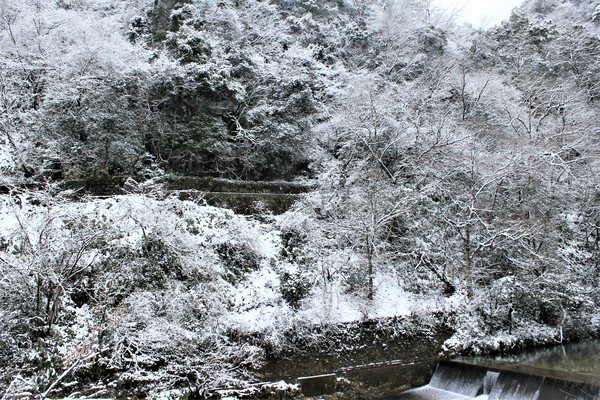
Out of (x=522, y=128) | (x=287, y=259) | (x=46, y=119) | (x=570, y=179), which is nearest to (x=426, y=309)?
(x=287, y=259)

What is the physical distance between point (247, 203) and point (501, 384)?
8548 mm

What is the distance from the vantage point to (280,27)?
18203 mm

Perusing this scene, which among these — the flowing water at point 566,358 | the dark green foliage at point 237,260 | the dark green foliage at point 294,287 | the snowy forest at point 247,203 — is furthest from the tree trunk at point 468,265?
the dark green foliage at point 237,260

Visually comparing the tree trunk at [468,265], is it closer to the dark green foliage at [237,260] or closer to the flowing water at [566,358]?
the flowing water at [566,358]

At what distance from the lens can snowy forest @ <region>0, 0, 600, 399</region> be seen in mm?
7820

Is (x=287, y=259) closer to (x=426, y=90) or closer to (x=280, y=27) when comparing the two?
(x=426, y=90)

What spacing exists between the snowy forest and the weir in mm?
1820

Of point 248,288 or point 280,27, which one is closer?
point 248,288

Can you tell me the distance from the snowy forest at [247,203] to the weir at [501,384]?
71.7 inches

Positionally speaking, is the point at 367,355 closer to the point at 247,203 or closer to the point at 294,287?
the point at 294,287

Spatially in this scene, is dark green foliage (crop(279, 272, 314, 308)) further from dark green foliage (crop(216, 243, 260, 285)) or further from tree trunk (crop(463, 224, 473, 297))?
tree trunk (crop(463, 224, 473, 297))

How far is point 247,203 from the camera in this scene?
41.3 ft

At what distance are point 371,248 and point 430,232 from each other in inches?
118

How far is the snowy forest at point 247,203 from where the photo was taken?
25.7ft
